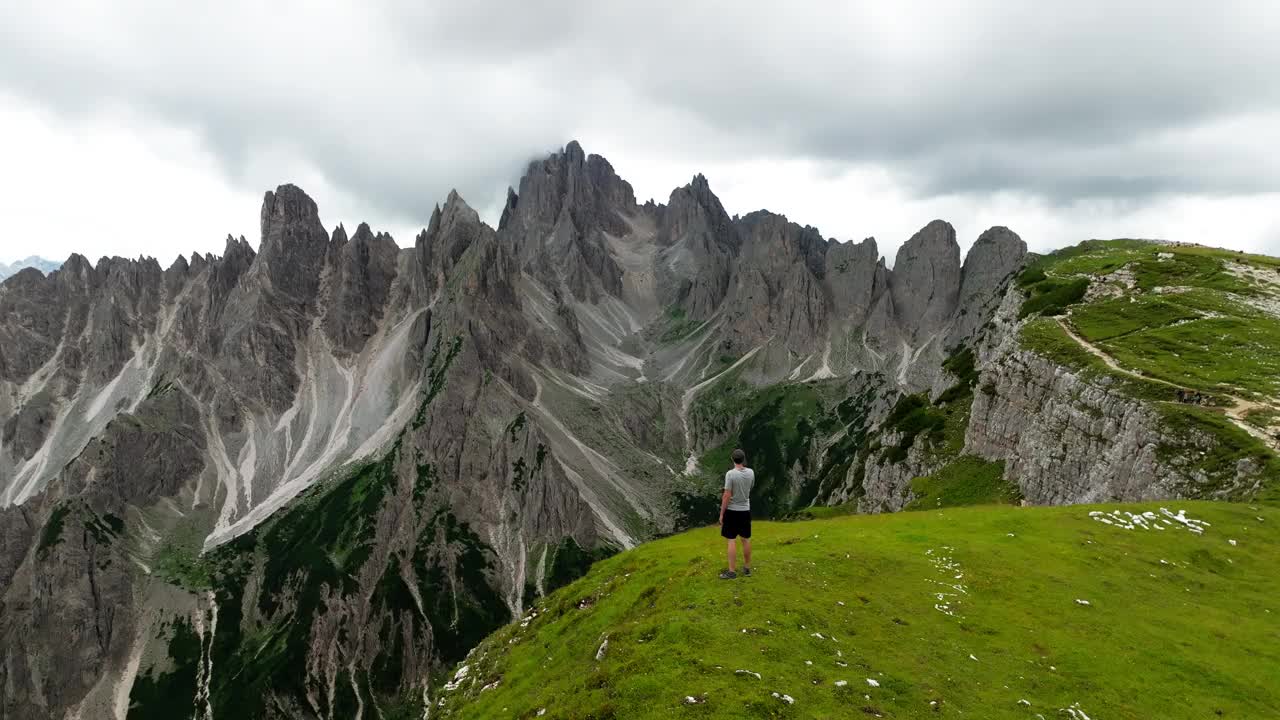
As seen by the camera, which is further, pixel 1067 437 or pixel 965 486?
pixel 965 486

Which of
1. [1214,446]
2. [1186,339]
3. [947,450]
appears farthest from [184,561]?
[1186,339]

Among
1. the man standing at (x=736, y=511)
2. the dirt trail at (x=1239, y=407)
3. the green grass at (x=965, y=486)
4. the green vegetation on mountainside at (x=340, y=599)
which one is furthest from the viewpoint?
the green vegetation on mountainside at (x=340, y=599)

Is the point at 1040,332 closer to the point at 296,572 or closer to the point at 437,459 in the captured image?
the point at 437,459

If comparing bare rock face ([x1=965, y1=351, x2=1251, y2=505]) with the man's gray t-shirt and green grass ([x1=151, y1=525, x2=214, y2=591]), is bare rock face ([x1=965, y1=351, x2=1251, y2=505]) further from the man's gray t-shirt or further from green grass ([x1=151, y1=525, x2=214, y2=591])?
green grass ([x1=151, y1=525, x2=214, y2=591])

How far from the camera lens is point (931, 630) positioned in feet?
62.8

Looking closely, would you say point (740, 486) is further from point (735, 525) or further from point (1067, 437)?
point (1067, 437)

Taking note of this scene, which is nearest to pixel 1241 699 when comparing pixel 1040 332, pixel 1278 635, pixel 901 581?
pixel 1278 635

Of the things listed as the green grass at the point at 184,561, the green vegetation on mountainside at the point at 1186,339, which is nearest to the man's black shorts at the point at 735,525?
the green vegetation on mountainside at the point at 1186,339

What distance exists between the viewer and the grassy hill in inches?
613

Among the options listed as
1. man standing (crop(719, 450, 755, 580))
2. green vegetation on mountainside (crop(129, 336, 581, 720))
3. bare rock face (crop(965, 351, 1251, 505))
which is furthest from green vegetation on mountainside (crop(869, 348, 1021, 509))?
green vegetation on mountainside (crop(129, 336, 581, 720))

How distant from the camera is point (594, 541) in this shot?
182375mm

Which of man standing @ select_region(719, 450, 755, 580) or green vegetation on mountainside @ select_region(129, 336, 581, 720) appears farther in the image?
green vegetation on mountainside @ select_region(129, 336, 581, 720)

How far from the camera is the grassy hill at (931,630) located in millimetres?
15578

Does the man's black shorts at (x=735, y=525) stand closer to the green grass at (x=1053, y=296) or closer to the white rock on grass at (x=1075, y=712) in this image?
the white rock on grass at (x=1075, y=712)
